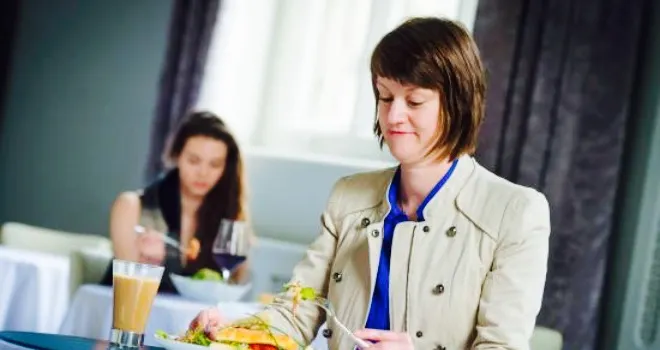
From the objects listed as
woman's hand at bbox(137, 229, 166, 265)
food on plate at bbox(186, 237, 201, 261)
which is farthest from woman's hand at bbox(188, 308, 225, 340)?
woman's hand at bbox(137, 229, 166, 265)

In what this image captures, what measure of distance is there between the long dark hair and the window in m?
0.73

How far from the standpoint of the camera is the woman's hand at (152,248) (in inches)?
135

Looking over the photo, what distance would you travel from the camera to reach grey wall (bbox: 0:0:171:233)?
4.97 metres

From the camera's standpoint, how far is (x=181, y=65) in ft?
15.4

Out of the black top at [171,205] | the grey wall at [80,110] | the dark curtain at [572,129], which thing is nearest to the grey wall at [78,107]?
the grey wall at [80,110]

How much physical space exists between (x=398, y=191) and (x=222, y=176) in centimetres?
219

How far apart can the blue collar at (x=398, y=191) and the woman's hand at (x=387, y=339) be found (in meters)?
0.30

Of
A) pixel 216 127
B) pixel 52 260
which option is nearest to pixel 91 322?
pixel 52 260

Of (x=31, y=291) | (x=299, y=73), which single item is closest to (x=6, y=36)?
(x=299, y=73)

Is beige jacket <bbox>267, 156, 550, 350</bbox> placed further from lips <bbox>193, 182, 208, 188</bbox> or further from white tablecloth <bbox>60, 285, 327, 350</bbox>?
lips <bbox>193, 182, 208, 188</bbox>

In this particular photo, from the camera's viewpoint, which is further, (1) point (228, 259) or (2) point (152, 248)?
(2) point (152, 248)

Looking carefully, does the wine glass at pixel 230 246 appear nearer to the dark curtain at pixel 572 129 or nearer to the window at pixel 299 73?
the dark curtain at pixel 572 129

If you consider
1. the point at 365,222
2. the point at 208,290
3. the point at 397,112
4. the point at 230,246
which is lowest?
the point at 208,290

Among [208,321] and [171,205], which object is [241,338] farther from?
[171,205]
